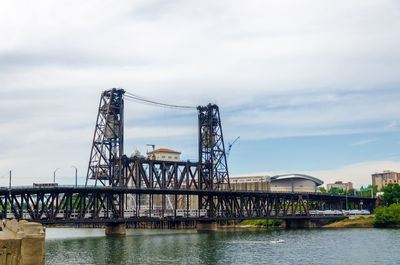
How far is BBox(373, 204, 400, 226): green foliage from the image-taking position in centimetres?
12938

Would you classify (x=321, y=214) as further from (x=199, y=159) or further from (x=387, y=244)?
(x=387, y=244)

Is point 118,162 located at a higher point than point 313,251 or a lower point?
higher

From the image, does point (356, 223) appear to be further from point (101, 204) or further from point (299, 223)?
point (101, 204)

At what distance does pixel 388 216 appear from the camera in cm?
13012

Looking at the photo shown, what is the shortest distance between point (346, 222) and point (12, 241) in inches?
4823

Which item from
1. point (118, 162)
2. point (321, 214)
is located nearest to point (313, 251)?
point (118, 162)

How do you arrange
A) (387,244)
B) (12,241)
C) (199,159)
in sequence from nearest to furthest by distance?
1. (12,241)
2. (387,244)
3. (199,159)

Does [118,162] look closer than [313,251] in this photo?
No

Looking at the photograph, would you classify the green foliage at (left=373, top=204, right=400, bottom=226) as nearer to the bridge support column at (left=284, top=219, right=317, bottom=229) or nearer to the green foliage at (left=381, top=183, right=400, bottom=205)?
the bridge support column at (left=284, top=219, right=317, bottom=229)

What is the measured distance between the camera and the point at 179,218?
381 ft

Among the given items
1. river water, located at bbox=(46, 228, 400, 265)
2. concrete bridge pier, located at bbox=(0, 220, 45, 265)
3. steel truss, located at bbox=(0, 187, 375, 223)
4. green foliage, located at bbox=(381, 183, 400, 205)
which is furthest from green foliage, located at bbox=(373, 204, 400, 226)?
concrete bridge pier, located at bbox=(0, 220, 45, 265)

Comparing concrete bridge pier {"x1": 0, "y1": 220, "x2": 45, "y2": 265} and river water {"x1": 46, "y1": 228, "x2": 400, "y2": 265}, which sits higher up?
concrete bridge pier {"x1": 0, "y1": 220, "x2": 45, "y2": 265}

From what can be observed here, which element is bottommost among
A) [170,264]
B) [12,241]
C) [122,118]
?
[170,264]

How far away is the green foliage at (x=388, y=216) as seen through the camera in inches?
5094
